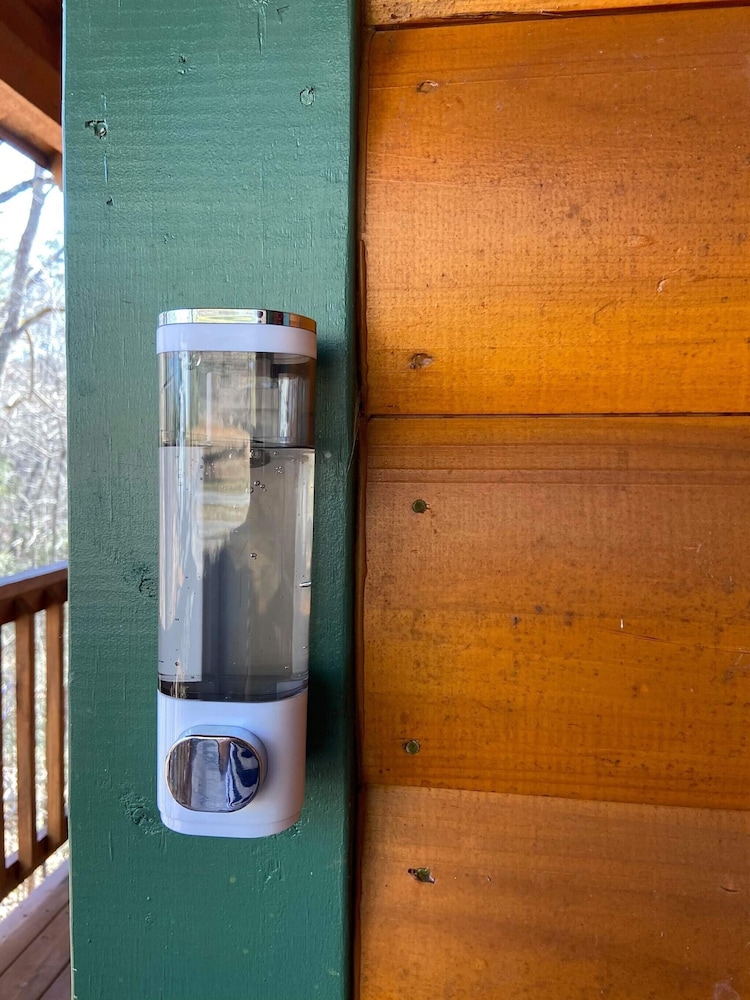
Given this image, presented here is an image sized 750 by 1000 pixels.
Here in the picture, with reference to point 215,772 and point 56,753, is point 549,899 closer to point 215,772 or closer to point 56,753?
point 215,772

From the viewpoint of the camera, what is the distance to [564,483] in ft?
1.75

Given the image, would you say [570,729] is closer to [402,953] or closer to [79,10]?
[402,953]

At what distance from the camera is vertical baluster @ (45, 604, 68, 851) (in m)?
1.83

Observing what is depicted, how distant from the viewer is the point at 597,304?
20.6 inches

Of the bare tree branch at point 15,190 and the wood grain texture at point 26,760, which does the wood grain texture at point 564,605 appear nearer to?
the wood grain texture at point 26,760

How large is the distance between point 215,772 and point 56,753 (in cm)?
170

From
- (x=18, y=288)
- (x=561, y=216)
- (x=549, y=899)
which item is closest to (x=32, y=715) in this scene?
(x=18, y=288)

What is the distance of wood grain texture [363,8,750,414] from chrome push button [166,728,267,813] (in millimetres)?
283

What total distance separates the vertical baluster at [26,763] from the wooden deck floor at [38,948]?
13 cm

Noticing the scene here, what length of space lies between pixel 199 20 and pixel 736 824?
76 centimetres

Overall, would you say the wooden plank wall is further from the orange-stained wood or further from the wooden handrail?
the wooden handrail

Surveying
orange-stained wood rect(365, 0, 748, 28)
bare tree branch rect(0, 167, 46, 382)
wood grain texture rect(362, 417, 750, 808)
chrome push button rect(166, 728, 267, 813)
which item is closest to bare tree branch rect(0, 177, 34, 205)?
bare tree branch rect(0, 167, 46, 382)

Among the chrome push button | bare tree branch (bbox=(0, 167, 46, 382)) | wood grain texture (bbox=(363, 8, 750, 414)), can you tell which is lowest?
the chrome push button

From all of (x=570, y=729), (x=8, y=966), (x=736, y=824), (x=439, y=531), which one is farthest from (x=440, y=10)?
(x=8, y=966)
